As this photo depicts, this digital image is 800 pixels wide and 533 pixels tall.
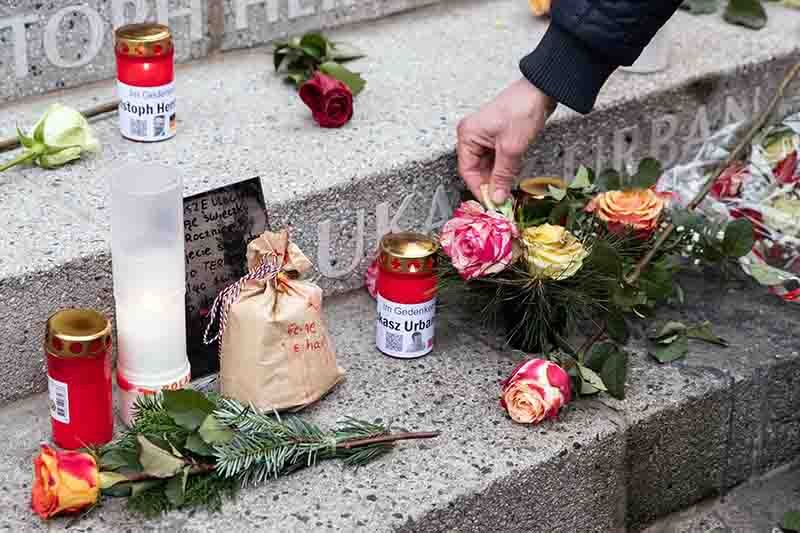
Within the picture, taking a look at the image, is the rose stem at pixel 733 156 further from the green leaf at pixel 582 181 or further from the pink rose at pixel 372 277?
the pink rose at pixel 372 277

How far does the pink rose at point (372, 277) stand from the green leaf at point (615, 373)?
0.46 m

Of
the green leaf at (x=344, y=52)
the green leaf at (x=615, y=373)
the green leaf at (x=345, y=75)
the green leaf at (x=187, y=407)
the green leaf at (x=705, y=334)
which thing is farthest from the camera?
the green leaf at (x=344, y=52)

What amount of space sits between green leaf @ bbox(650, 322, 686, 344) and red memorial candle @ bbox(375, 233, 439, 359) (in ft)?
1.38

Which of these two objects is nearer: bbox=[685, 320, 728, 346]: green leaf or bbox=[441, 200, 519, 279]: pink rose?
bbox=[441, 200, 519, 279]: pink rose

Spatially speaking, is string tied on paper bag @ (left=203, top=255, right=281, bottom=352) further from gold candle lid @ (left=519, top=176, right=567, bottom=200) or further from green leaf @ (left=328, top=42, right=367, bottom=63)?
green leaf @ (left=328, top=42, right=367, bottom=63)

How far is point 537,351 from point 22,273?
88 centimetres

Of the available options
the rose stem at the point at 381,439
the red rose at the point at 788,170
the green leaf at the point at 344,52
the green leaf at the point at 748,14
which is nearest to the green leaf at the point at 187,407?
the rose stem at the point at 381,439

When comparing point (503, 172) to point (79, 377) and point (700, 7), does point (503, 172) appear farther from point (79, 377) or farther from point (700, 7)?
point (700, 7)

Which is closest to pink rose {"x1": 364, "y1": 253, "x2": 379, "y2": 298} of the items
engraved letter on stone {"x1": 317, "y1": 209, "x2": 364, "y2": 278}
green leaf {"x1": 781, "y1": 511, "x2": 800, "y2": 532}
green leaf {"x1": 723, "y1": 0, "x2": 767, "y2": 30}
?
engraved letter on stone {"x1": 317, "y1": 209, "x2": 364, "y2": 278}

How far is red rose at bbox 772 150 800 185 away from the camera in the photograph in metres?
2.48

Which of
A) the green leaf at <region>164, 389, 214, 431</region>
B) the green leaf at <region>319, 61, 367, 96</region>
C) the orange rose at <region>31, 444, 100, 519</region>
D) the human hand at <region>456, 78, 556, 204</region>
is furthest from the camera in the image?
the green leaf at <region>319, 61, 367, 96</region>

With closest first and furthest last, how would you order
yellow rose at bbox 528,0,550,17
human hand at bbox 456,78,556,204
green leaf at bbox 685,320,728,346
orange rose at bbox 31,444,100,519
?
orange rose at bbox 31,444,100,519, human hand at bbox 456,78,556,204, green leaf at bbox 685,320,728,346, yellow rose at bbox 528,0,550,17

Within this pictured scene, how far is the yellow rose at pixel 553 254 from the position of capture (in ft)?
6.84

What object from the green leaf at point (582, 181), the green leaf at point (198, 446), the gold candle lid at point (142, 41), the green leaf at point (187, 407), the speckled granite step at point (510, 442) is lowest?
the speckled granite step at point (510, 442)
